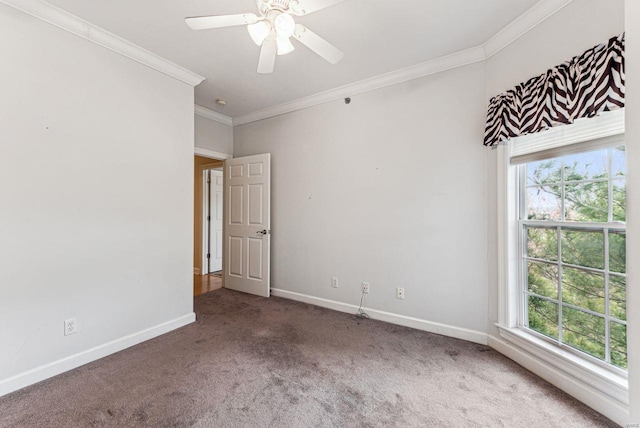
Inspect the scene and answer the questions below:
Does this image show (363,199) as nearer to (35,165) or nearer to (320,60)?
(320,60)

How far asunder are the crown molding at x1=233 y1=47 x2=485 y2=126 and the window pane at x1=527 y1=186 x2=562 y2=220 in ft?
4.08

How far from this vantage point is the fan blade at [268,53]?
1668 millimetres

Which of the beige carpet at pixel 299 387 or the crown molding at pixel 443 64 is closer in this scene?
the beige carpet at pixel 299 387

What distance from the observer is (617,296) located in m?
1.60

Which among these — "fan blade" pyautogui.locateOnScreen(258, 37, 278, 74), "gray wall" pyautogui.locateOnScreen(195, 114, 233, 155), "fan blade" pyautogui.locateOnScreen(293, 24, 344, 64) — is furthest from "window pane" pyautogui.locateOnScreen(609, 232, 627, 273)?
"gray wall" pyautogui.locateOnScreen(195, 114, 233, 155)

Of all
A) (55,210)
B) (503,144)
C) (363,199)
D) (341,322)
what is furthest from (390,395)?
(55,210)

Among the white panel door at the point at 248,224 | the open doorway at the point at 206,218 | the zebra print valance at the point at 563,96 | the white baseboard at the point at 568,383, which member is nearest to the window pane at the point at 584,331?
the white baseboard at the point at 568,383

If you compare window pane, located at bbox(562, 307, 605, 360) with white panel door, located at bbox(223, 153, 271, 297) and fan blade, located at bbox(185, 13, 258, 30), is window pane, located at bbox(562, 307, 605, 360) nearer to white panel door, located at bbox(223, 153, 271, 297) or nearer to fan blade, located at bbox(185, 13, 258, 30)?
fan blade, located at bbox(185, 13, 258, 30)

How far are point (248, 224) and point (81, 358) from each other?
2.21 m

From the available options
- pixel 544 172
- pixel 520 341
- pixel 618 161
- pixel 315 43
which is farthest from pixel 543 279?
pixel 315 43

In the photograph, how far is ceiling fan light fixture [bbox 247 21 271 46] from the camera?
4.96 ft

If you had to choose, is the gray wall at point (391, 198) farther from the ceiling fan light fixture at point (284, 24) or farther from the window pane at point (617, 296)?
the ceiling fan light fixture at point (284, 24)

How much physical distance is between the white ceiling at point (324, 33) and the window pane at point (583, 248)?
1613mm

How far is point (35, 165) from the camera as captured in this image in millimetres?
1894
